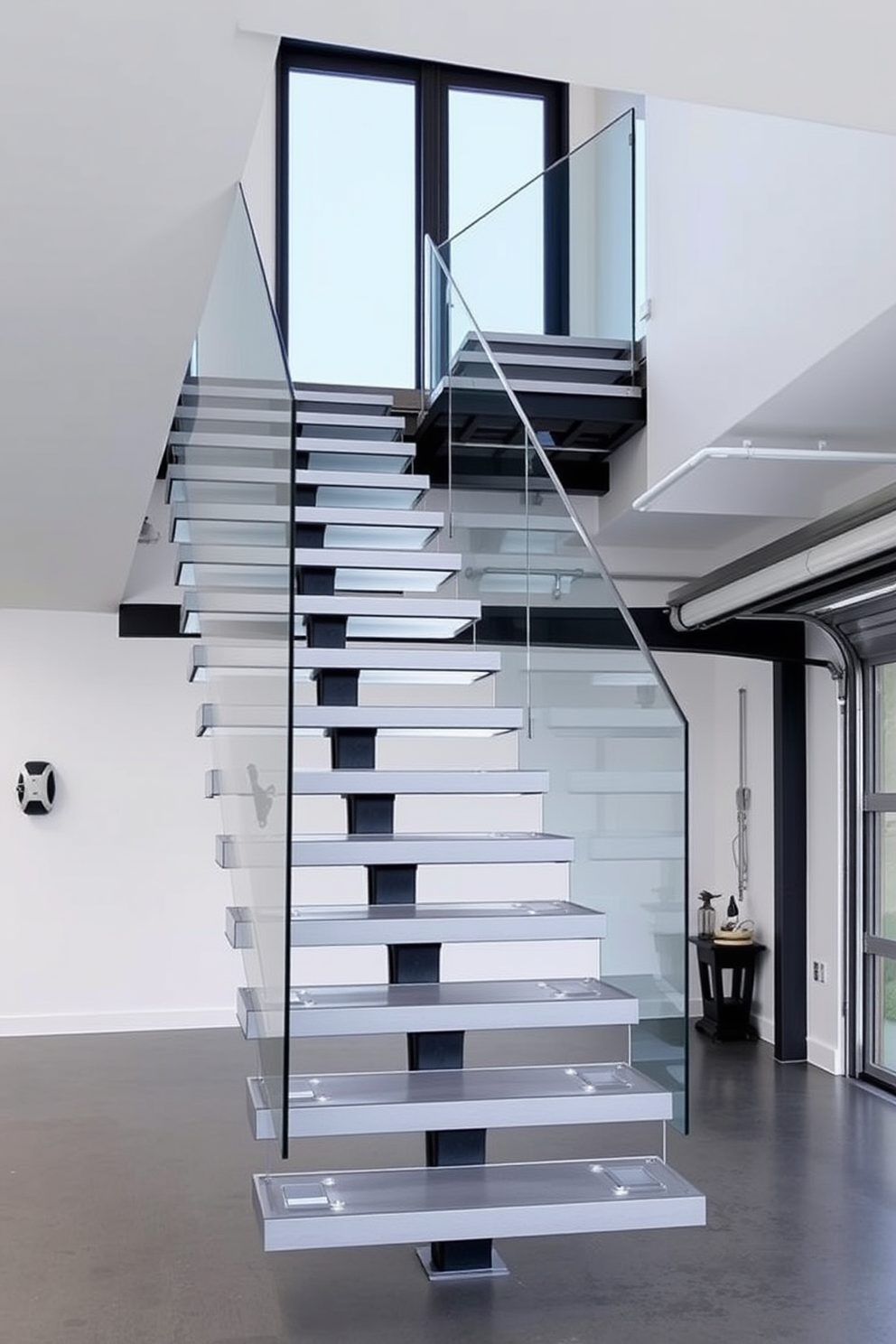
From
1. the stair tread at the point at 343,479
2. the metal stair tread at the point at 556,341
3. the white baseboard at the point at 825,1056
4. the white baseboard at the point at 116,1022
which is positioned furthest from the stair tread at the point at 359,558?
the white baseboard at the point at 116,1022

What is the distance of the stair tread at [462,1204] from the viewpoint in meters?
3.44

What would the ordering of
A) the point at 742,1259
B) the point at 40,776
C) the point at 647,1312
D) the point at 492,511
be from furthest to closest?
the point at 40,776, the point at 492,511, the point at 742,1259, the point at 647,1312

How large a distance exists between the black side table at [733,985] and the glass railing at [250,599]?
3953 millimetres

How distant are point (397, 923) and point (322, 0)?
8.13 feet

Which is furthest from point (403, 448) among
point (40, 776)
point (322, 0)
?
point (322, 0)

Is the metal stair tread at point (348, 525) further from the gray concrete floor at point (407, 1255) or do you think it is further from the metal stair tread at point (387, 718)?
the gray concrete floor at point (407, 1255)

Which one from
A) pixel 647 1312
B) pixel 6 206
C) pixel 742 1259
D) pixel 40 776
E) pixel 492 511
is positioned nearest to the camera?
pixel 6 206

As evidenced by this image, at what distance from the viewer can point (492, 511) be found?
222 inches

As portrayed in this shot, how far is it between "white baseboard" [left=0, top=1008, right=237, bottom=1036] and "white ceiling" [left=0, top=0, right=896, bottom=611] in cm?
460

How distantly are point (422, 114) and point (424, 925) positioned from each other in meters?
6.95

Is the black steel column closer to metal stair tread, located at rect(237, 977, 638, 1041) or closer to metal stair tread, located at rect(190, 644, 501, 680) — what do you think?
metal stair tread, located at rect(190, 644, 501, 680)

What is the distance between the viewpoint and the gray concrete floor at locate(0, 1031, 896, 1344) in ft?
12.7

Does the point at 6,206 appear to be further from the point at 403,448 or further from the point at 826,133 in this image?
the point at 403,448

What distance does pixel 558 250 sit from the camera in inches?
291
